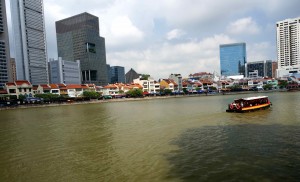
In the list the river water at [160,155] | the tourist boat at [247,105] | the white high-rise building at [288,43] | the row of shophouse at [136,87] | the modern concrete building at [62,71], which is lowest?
the river water at [160,155]

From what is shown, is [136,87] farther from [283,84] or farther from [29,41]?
[283,84]

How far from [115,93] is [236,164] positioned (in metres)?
99.8

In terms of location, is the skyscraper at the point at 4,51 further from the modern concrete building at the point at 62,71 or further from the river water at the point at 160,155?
the river water at the point at 160,155

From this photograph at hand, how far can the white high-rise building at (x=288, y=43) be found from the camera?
16838 cm

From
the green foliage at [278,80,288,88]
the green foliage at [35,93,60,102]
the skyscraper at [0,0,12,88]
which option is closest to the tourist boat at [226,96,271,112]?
the green foliage at [35,93,60,102]

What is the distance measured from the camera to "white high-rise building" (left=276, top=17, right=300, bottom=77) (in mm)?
168375

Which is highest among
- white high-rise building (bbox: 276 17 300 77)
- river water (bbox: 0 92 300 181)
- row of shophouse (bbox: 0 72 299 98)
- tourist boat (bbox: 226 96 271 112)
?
white high-rise building (bbox: 276 17 300 77)

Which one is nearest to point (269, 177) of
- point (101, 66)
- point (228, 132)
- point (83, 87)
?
point (228, 132)

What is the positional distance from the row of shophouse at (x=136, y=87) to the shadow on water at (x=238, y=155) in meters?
81.6

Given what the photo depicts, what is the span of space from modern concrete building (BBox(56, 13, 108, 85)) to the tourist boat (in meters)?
150

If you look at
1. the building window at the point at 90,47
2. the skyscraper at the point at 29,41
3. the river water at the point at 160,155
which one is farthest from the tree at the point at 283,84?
the skyscraper at the point at 29,41

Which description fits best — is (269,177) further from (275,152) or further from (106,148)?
(106,148)

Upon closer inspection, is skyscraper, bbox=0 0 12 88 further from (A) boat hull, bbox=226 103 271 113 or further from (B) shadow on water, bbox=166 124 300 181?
(B) shadow on water, bbox=166 124 300 181

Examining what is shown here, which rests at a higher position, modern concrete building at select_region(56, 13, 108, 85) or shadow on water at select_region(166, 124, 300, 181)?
modern concrete building at select_region(56, 13, 108, 85)
